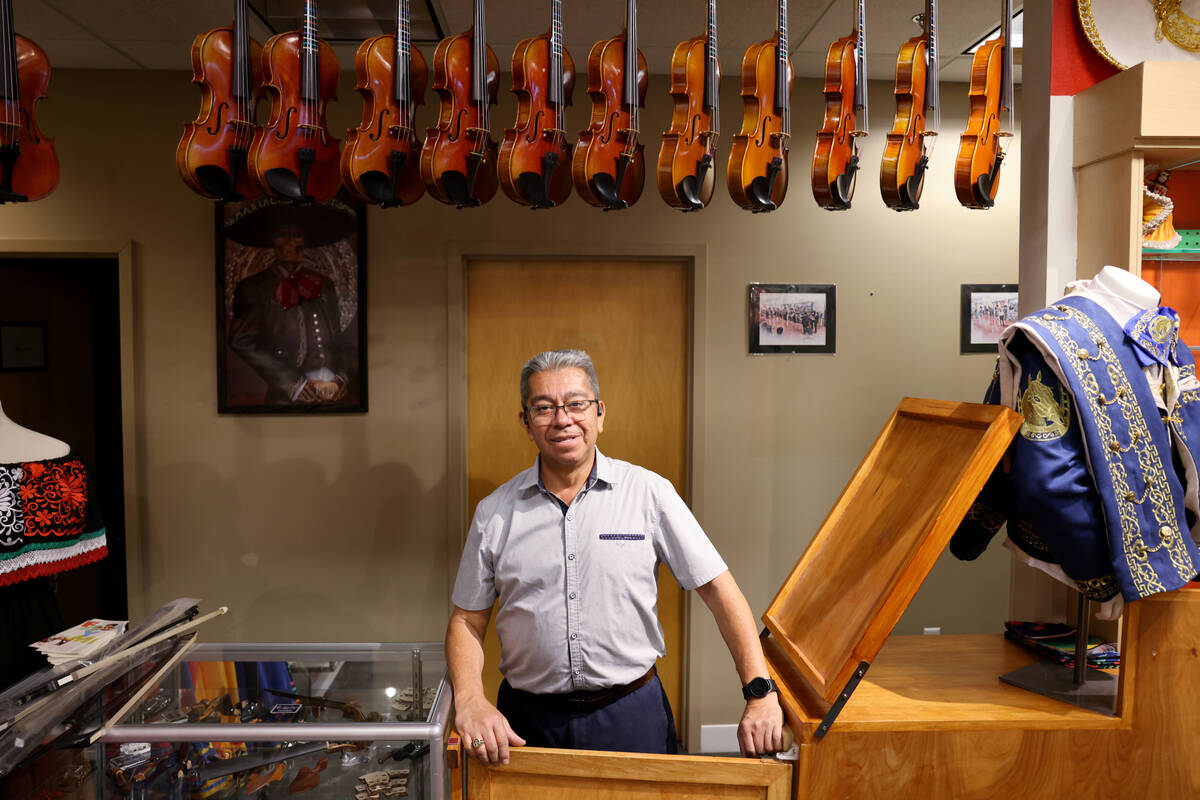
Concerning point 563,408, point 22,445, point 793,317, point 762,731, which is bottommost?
point 762,731

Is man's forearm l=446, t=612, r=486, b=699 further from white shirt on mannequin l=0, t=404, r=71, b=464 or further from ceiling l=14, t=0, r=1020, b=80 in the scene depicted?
ceiling l=14, t=0, r=1020, b=80

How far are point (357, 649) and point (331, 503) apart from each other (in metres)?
1.61

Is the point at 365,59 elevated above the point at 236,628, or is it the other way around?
the point at 365,59

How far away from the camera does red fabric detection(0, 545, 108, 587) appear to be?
1.77 metres

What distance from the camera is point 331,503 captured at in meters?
3.13

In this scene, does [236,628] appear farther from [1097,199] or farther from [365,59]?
[1097,199]

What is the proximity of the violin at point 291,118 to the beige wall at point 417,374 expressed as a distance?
1356mm

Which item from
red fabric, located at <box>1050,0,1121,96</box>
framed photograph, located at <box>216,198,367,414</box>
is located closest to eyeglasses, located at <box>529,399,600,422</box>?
red fabric, located at <box>1050,0,1121,96</box>

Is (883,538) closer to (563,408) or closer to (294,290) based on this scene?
(563,408)

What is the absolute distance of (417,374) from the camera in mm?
3109

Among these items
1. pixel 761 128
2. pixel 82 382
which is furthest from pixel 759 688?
pixel 82 382

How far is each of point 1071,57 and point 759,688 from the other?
1785mm

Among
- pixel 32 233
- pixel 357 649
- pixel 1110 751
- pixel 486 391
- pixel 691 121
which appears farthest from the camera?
pixel 486 391

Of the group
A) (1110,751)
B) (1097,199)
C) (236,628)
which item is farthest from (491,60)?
(236,628)
